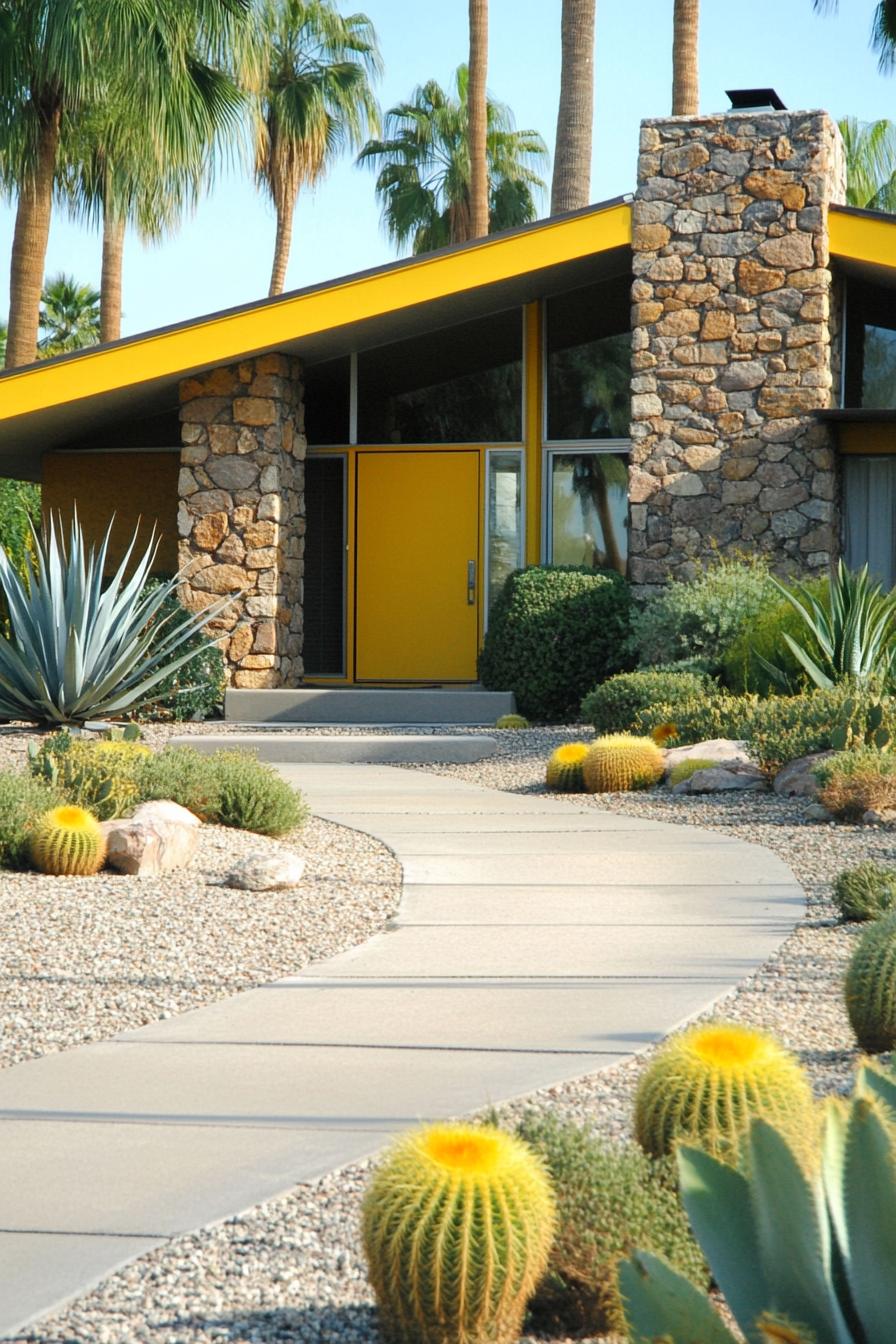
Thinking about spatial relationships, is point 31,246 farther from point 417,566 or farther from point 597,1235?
point 597,1235

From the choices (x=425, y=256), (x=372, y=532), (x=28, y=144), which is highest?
(x=28, y=144)

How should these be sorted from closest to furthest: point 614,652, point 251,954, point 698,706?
point 251,954 < point 698,706 < point 614,652

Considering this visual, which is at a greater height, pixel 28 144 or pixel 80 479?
pixel 28 144

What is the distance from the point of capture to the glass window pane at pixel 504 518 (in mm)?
17109

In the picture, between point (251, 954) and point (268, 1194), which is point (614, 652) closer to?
point (251, 954)

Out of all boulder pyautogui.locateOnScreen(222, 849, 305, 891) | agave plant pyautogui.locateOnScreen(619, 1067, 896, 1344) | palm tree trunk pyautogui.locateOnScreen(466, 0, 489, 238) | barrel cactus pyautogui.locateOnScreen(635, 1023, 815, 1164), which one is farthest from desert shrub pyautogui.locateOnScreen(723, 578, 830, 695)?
palm tree trunk pyautogui.locateOnScreen(466, 0, 489, 238)

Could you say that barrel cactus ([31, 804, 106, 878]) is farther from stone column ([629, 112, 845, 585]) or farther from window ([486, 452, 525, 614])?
window ([486, 452, 525, 614])

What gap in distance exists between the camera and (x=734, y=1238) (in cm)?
220

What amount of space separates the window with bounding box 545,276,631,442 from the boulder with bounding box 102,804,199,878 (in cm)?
1030

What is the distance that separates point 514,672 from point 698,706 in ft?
11.5

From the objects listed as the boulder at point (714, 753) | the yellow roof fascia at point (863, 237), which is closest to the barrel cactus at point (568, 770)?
the boulder at point (714, 753)

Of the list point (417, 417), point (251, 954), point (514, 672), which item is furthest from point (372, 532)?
point (251, 954)

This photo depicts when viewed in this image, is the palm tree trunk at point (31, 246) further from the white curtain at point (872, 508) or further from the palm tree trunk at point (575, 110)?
the white curtain at point (872, 508)

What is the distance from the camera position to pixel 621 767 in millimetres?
10539
